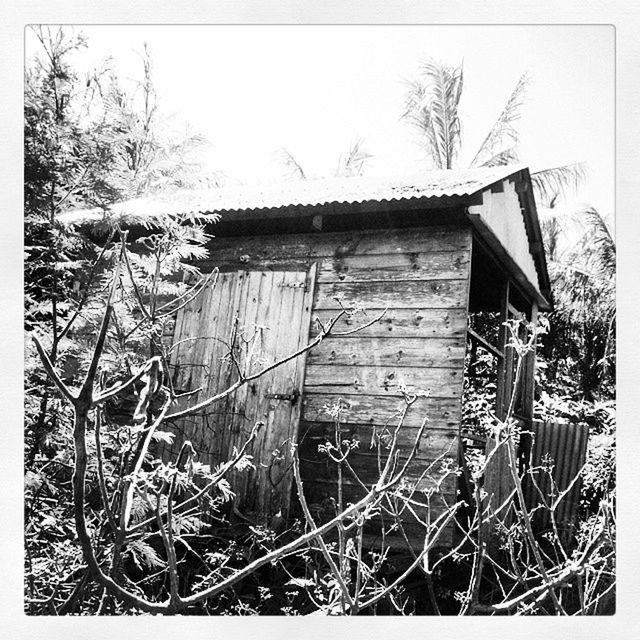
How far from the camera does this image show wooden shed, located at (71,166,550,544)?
2.60 m

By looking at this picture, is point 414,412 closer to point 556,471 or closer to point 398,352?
point 398,352

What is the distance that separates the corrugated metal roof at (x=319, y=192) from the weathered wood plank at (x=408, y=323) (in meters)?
0.49

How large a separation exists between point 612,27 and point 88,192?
2180 mm

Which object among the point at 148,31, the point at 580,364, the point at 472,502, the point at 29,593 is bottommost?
the point at 29,593

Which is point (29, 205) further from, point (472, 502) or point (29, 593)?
point (472, 502)

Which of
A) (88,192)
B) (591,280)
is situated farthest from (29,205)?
(591,280)

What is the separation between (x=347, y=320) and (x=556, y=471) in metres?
1.05

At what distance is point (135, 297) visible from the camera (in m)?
2.57

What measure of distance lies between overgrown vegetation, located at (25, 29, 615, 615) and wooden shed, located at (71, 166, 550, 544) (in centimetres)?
7

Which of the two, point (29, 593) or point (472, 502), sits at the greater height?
point (472, 502)

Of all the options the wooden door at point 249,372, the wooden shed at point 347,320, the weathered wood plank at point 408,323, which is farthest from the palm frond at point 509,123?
the wooden door at point 249,372

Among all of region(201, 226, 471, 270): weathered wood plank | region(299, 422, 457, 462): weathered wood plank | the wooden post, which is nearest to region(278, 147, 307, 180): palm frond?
region(201, 226, 471, 270): weathered wood plank

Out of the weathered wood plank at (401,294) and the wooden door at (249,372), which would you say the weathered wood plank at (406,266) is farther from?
the wooden door at (249,372)
